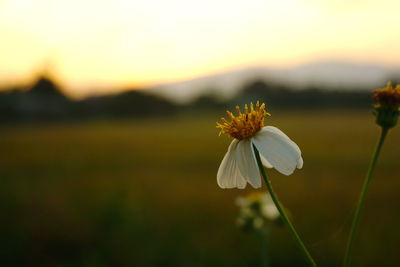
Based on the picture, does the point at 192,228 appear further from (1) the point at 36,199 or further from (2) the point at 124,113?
(2) the point at 124,113

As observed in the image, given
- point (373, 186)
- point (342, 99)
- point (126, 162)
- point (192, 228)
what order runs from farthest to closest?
point (342, 99) < point (126, 162) < point (373, 186) < point (192, 228)

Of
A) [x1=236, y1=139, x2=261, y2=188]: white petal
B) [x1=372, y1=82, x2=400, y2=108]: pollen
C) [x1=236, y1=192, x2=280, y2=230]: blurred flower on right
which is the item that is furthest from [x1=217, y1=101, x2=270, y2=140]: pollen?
[x1=236, y1=192, x2=280, y2=230]: blurred flower on right

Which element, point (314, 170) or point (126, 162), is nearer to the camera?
point (314, 170)

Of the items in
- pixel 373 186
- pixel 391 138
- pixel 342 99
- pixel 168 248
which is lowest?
pixel 168 248

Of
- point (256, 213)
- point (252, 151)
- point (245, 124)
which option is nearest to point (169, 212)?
point (256, 213)

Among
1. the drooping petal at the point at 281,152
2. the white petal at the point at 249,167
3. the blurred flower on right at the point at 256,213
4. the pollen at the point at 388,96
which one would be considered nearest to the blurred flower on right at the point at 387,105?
the pollen at the point at 388,96

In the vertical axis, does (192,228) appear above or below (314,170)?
below

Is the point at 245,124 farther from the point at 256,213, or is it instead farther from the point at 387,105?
the point at 256,213

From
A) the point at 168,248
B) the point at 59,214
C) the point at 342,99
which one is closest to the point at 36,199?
the point at 59,214
